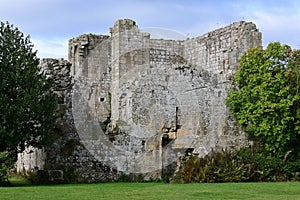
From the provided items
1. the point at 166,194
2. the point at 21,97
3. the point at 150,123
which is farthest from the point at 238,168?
the point at 21,97

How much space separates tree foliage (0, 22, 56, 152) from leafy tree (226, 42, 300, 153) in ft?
20.0

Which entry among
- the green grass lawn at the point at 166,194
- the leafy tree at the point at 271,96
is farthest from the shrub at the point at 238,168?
the green grass lawn at the point at 166,194

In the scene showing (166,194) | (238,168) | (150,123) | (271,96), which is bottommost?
(166,194)

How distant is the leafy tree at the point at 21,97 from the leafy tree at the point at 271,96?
6.07 meters

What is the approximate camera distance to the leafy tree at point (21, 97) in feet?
48.7

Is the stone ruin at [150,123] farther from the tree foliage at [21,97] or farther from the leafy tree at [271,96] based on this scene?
the tree foliage at [21,97]

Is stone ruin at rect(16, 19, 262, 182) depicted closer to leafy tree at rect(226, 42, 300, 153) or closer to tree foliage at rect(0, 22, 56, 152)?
leafy tree at rect(226, 42, 300, 153)

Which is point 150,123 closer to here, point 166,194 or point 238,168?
point 238,168

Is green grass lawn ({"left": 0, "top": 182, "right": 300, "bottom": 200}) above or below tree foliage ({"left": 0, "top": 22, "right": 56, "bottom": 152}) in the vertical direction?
below

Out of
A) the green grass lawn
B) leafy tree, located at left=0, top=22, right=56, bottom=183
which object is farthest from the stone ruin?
the green grass lawn

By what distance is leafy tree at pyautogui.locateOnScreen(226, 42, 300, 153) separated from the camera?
17828 mm

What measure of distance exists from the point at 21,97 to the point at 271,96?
7.28 m

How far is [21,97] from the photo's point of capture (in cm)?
A: 1510

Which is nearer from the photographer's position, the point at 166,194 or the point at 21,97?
the point at 166,194
